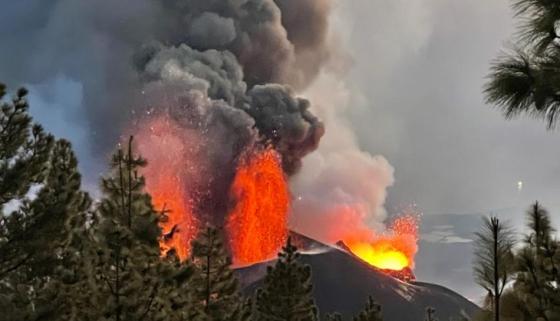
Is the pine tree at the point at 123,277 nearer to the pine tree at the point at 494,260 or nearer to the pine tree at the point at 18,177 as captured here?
the pine tree at the point at 18,177

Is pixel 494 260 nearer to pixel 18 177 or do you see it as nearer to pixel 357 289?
pixel 18 177

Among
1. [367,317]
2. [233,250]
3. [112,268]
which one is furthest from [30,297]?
[233,250]

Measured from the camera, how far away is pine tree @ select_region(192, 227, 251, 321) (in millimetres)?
29562

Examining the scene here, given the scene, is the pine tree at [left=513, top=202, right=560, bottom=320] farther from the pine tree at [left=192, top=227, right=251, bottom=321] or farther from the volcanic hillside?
the volcanic hillside

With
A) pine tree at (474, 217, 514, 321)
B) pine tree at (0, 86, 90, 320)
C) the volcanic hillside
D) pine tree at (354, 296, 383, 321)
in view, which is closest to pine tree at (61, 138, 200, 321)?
pine tree at (0, 86, 90, 320)

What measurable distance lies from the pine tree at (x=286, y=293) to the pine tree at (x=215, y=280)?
371 centimetres

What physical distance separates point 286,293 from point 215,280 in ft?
21.2

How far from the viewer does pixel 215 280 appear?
30.5 metres

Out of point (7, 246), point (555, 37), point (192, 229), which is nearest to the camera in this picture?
point (555, 37)

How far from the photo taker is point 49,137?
1466 centimetres

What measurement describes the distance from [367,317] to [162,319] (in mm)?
26664

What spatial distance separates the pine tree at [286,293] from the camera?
35.2 m

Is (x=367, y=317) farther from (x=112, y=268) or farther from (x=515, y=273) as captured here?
(x=515, y=273)

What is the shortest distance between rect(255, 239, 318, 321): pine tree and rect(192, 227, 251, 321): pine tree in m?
3.71
